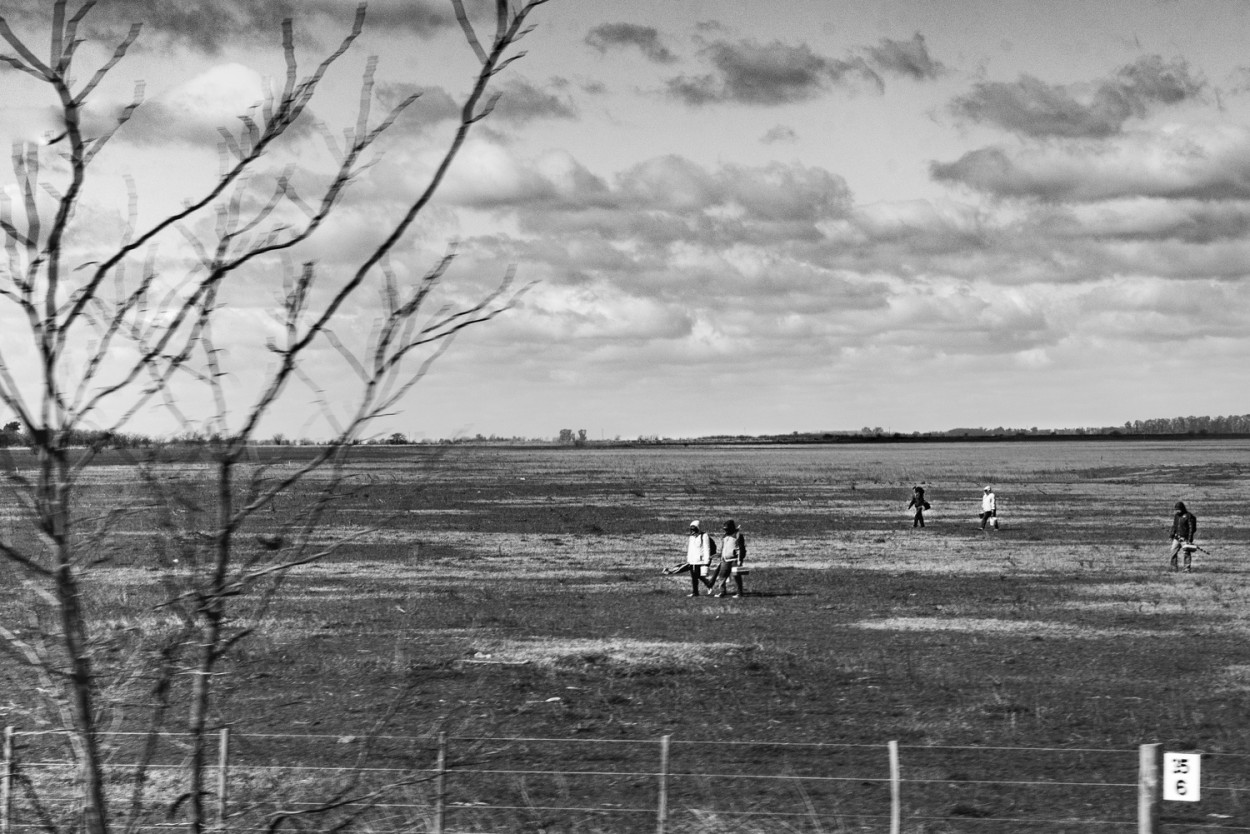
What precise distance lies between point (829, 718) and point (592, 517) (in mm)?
36463

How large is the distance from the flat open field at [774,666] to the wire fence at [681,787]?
0.16ft

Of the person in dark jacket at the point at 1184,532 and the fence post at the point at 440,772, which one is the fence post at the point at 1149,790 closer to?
the fence post at the point at 440,772

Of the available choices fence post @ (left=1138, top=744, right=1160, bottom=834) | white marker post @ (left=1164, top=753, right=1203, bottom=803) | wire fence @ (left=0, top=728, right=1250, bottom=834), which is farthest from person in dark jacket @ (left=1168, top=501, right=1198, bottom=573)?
white marker post @ (left=1164, top=753, right=1203, bottom=803)

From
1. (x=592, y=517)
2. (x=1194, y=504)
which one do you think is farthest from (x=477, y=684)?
(x=1194, y=504)

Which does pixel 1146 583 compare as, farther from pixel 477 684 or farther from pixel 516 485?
pixel 516 485

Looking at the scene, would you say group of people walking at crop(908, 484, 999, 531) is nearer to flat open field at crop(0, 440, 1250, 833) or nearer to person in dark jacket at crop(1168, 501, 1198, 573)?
flat open field at crop(0, 440, 1250, 833)

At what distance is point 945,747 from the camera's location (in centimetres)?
1352

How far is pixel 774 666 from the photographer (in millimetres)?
18719

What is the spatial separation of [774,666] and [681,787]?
6.26m

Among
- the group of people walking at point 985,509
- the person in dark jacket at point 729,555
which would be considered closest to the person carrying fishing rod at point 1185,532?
the group of people walking at point 985,509

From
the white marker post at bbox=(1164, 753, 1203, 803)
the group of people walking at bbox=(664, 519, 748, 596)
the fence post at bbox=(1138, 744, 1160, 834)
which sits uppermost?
the white marker post at bbox=(1164, 753, 1203, 803)

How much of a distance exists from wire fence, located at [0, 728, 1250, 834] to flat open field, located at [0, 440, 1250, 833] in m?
0.05

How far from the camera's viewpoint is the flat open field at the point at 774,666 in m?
12.2

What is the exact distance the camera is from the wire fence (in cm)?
1131
